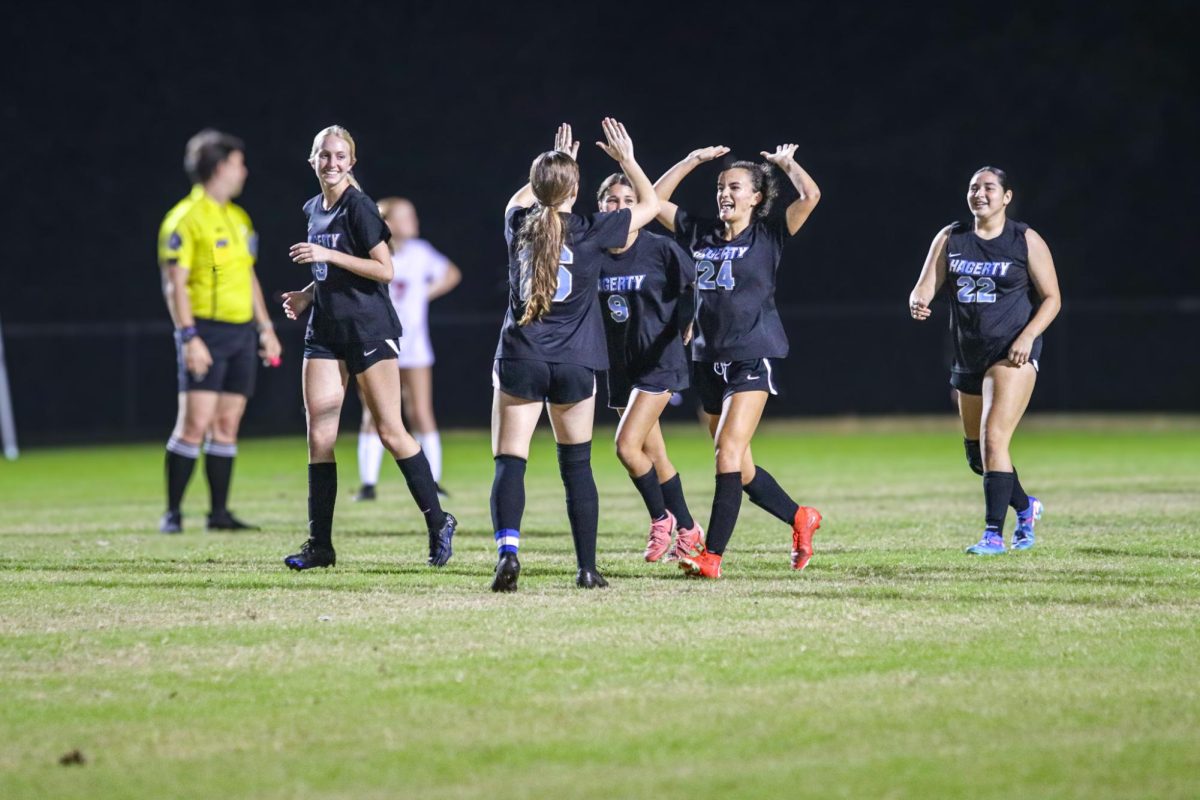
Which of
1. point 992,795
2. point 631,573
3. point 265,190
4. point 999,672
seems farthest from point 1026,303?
point 265,190

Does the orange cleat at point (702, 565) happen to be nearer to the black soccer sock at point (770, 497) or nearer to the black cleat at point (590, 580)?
the black cleat at point (590, 580)

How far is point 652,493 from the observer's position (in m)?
9.20

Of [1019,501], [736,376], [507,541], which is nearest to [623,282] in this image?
[736,376]

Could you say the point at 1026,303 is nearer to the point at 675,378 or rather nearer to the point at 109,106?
the point at 675,378

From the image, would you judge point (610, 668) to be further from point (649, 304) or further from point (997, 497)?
point (997, 497)

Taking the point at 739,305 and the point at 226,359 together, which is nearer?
the point at 739,305

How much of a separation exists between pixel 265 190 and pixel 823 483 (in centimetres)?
1838

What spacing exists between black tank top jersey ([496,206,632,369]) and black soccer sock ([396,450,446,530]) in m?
1.38


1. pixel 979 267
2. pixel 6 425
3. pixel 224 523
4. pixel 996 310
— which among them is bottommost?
pixel 6 425

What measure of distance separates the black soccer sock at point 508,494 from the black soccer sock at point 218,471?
4026 millimetres

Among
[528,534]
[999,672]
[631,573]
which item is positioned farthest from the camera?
[528,534]

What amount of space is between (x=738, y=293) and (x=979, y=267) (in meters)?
1.72

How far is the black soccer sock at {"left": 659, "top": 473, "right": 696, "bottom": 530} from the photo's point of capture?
30.5ft

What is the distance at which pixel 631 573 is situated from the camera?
8312 mm
